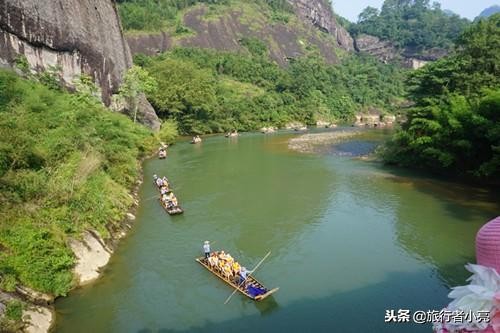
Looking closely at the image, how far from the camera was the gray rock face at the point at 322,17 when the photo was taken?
135 metres

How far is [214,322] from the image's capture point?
10992 mm

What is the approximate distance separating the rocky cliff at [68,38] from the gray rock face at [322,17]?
102435mm

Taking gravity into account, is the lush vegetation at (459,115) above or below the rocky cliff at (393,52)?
below

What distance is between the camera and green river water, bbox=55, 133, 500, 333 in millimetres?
11227

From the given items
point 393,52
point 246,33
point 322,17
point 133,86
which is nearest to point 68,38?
point 133,86

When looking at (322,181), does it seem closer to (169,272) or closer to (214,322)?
(169,272)

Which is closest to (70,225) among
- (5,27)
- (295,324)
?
(295,324)

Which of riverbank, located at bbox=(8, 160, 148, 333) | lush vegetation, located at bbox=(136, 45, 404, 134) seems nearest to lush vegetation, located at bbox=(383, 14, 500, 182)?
riverbank, located at bbox=(8, 160, 148, 333)

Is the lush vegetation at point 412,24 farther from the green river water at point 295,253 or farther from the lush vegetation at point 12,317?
the lush vegetation at point 12,317

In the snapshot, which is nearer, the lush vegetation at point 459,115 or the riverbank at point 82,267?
the riverbank at point 82,267

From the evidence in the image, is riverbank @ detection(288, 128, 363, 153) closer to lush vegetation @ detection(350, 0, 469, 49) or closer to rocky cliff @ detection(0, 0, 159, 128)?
rocky cliff @ detection(0, 0, 159, 128)

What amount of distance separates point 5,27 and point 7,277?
23.6m

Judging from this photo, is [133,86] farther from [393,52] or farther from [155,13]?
[393,52]

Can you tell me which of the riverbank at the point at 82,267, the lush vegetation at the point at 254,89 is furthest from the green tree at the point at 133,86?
the riverbank at the point at 82,267
